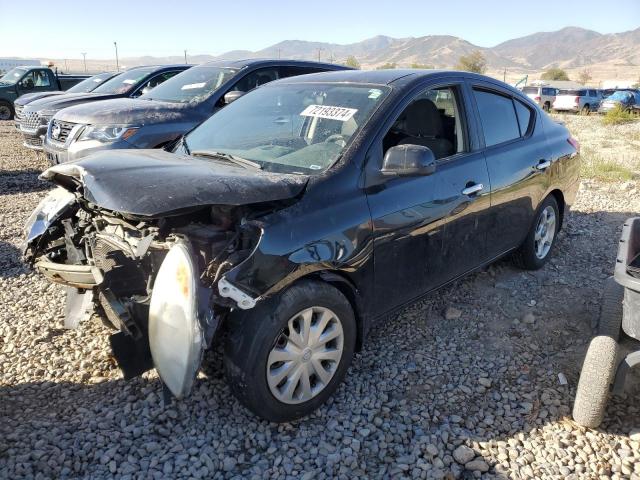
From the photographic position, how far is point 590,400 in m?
2.67

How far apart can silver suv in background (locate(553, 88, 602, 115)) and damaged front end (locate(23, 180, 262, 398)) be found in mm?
29408

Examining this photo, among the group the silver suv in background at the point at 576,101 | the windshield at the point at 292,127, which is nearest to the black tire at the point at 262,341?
the windshield at the point at 292,127

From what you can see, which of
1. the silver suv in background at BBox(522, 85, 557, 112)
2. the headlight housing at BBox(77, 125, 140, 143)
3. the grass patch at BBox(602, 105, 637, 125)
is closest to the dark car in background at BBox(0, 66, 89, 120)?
the headlight housing at BBox(77, 125, 140, 143)

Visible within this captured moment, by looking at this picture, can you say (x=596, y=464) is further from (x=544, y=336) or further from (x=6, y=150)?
(x=6, y=150)

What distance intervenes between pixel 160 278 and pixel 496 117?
295 cm

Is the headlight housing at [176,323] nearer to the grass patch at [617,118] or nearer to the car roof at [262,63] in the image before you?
the car roof at [262,63]

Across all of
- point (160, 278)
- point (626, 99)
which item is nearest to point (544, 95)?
point (626, 99)

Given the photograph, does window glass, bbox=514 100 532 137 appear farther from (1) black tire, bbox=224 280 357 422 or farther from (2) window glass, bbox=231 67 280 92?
(2) window glass, bbox=231 67 280 92

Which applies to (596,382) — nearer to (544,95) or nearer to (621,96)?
(621,96)

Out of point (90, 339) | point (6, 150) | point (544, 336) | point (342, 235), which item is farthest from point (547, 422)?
point (6, 150)

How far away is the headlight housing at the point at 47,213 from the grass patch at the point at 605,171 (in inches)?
298

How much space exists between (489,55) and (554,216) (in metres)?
197

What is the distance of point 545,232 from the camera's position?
4863 mm

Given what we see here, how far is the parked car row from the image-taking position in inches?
1096
